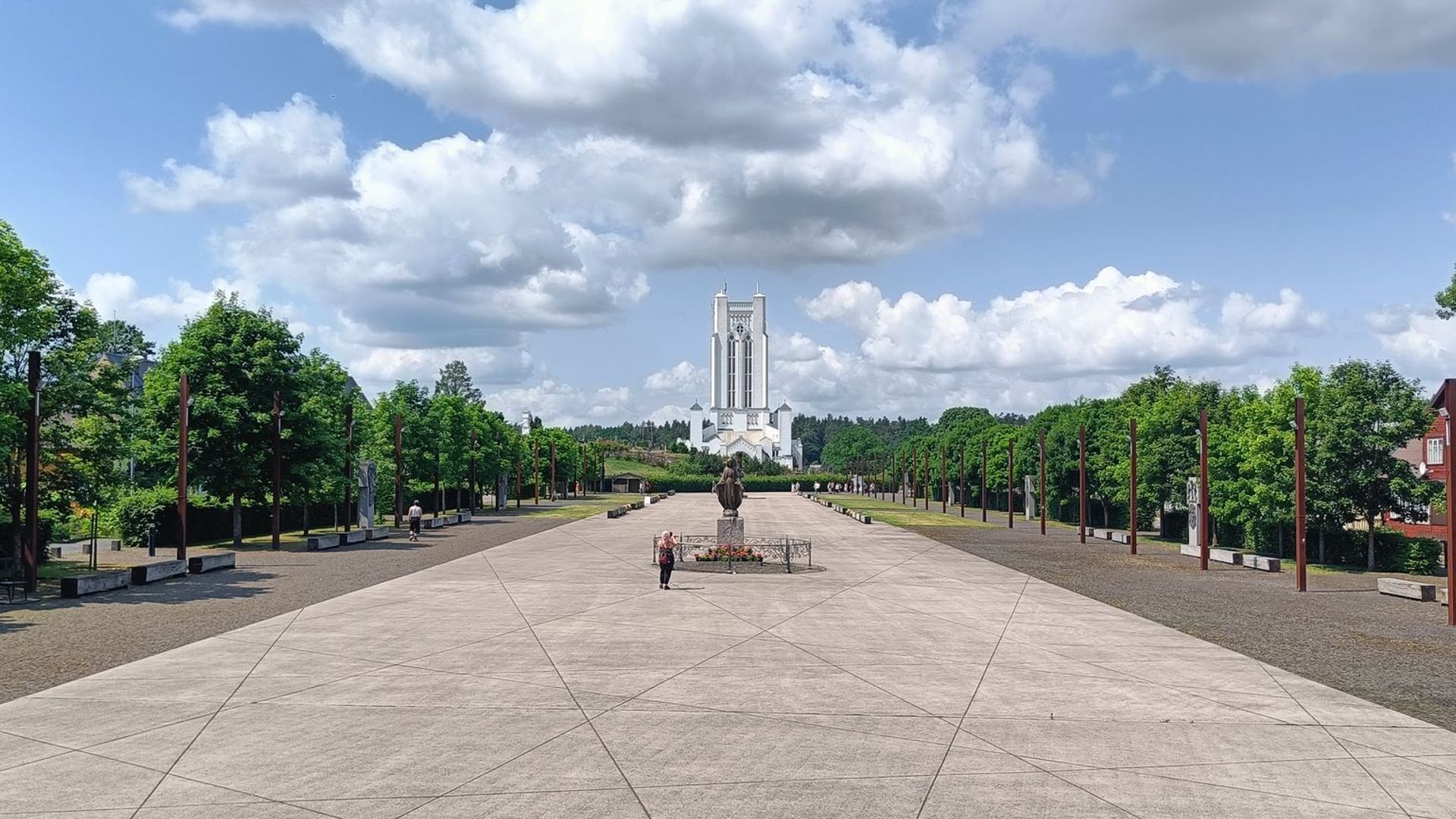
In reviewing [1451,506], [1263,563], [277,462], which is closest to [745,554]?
[1263,563]

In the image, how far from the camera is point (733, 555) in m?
37.2

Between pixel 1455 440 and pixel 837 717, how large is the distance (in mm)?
20198

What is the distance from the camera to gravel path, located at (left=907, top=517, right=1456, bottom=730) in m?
17.4

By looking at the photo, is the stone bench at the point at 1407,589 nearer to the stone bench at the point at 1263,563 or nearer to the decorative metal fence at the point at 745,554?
the stone bench at the point at 1263,563

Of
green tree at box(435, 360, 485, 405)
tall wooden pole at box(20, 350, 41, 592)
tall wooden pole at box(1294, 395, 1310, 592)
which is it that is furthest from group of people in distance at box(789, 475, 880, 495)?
tall wooden pole at box(20, 350, 41, 592)

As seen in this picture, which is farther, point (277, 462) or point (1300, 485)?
point (277, 462)

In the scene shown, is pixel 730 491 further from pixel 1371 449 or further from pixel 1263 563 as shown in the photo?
pixel 1371 449

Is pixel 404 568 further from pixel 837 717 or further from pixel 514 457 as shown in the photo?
pixel 514 457

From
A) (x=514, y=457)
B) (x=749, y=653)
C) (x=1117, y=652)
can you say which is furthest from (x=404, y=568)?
(x=514, y=457)

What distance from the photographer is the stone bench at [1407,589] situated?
94.4ft

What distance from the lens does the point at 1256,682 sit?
1689 cm

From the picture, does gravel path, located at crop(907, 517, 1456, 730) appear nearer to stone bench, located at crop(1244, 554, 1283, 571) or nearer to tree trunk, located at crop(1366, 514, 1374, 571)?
stone bench, located at crop(1244, 554, 1283, 571)

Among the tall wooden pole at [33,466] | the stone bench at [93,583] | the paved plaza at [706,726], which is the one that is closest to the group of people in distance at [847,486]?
the stone bench at [93,583]

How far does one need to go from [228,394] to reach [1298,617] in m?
41.1
